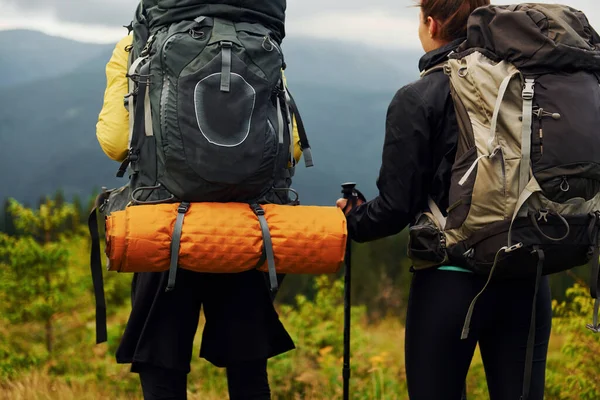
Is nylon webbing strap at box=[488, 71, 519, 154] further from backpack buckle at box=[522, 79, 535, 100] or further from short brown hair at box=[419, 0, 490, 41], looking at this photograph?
short brown hair at box=[419, 0, 490, 41]

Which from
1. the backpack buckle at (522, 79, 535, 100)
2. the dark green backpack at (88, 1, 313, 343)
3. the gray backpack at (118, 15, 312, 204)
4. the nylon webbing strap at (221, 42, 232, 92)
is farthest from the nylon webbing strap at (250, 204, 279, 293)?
the backpack buckle at (522, 79, 535, 100)

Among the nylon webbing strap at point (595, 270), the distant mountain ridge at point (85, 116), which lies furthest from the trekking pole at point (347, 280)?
the distant mountain ridge at point (85, 116)

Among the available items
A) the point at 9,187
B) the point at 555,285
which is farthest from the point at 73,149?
the point at 555,285

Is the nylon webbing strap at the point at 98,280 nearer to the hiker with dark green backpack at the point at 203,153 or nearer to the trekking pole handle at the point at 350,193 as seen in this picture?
the hiker with dark green backpack at the point at 203,153

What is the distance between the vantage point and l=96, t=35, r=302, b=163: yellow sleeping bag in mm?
2953

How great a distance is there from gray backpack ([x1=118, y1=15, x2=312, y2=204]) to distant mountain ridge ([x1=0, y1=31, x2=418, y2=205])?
22.1m

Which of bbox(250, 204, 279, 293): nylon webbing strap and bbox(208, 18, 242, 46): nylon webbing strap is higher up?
bbox(208, 18, 242, 46): nylon webbing strap

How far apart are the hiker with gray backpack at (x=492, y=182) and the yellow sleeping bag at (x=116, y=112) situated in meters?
0.97

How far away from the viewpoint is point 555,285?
941cm

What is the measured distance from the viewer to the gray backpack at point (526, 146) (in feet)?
8.24

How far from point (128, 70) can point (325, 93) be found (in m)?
27.5

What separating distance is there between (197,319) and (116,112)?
0.88 meters

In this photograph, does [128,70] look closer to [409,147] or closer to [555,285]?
[409,147]

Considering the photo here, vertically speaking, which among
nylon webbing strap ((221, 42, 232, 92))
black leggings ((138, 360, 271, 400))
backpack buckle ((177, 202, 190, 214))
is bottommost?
black leggings ((138, 360, 271, 400))
